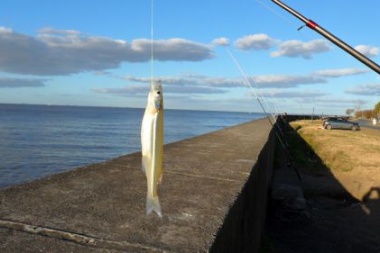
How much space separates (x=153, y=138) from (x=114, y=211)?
1.19m

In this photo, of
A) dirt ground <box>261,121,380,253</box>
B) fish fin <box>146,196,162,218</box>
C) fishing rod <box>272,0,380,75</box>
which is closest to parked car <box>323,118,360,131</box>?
dirt ground <box>261,121,380,253</box>

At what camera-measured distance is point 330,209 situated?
12.3 metres

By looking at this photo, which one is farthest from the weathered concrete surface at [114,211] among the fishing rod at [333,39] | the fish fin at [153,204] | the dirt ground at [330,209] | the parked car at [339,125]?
the parked car at [339,125]

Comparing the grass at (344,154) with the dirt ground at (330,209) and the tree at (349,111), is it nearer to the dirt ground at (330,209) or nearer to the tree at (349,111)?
the dirt ground at (330,209)

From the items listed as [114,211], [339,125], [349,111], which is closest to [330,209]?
[114,211]

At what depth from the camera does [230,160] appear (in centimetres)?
548

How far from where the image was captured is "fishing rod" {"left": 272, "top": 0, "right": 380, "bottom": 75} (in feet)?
18.8

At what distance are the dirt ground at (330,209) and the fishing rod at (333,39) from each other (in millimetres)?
3460

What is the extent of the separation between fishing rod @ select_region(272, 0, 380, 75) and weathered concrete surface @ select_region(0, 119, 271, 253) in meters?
2.53

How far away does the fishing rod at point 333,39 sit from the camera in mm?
5719

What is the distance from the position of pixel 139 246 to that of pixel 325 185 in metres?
13.9

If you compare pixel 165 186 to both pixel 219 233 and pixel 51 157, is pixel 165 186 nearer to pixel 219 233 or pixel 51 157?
pixel 219 233

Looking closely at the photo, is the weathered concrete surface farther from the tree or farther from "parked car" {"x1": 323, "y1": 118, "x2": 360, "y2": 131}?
the tree

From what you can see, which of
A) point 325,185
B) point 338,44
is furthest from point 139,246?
point 325,185
